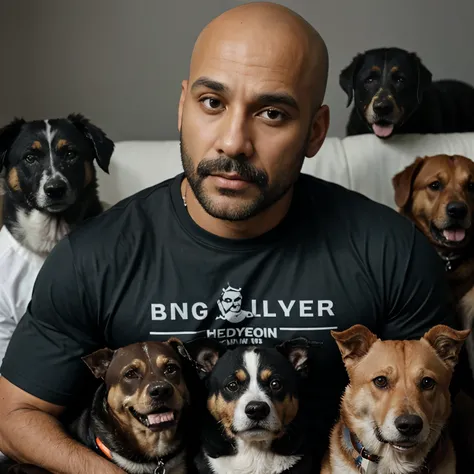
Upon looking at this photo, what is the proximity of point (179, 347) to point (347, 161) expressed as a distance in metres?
1.19

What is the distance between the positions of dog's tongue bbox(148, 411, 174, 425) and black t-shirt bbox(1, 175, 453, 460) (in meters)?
0.20

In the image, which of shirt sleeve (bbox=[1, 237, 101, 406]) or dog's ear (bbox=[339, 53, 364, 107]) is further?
dog's ear (bbox=[339, 53, 364, 107])

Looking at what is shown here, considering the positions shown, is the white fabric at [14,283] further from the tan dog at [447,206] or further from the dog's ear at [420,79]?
the dog's ear at [420,79]

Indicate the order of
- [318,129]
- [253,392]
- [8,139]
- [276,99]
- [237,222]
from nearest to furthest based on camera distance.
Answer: [253,392] < [276,99] < [237,222] < [318,129] < [8,139]

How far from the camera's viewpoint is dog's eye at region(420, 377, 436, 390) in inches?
65.2

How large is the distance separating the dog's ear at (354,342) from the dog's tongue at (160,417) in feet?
1.37

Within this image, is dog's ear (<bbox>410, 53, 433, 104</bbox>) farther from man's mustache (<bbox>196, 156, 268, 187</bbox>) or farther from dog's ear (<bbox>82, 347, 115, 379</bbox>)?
dog's ear (<bbox>82, 347, 115, 379</bbox>)

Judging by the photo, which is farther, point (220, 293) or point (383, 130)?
point (383, 130)

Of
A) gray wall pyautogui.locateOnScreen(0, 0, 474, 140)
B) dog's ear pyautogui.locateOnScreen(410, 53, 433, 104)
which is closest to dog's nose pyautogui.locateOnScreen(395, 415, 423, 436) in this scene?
dog's ear pyautogui.locateOnScreen(410, 53, 433, 104)

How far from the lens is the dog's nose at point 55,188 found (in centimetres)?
206

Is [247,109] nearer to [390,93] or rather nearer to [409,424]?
[409,424]

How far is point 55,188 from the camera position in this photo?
6.76 ft

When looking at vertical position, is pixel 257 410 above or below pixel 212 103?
below

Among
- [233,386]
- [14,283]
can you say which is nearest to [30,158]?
[14,283]
